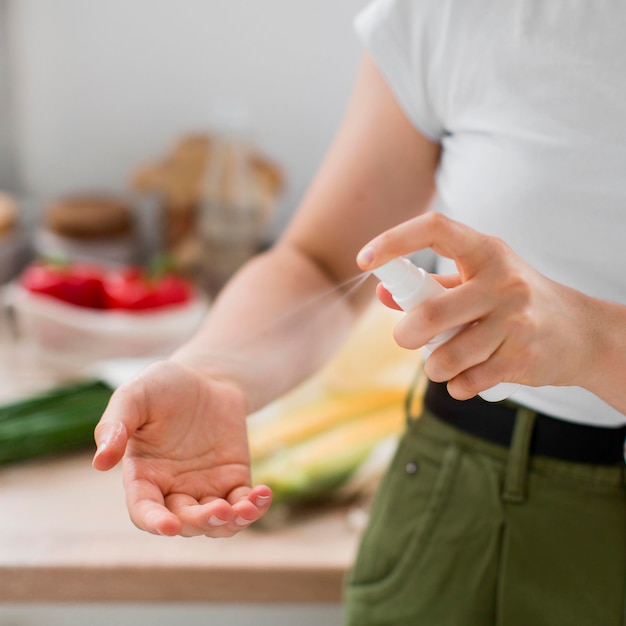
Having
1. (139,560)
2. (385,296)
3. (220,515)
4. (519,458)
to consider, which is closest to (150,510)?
(220,515)

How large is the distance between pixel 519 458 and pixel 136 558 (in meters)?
0.35

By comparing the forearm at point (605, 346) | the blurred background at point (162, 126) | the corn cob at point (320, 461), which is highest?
the forearm at point (605, 346)

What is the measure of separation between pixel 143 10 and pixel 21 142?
28 cm

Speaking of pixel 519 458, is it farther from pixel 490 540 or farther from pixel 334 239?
pixel 334 239

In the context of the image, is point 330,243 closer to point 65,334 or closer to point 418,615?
point 418,615

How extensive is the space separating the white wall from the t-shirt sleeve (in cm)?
78

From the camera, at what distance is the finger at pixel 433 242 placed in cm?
31

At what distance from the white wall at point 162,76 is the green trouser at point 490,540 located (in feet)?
2.74

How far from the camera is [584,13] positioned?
47 centimetres

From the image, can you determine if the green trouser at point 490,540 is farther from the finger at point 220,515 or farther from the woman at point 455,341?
the finger at point 220,515

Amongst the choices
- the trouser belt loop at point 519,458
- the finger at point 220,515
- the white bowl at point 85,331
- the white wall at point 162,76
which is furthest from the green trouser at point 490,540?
the white wall at point 162,76

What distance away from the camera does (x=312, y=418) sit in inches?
Result: 33.7

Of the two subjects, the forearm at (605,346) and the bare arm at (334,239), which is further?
the bare arm at (334,239)

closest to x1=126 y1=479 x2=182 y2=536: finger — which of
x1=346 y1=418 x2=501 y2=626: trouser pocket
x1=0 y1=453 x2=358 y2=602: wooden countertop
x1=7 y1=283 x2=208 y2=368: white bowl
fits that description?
x1=346 y1=418 x2=501 y2=626: trouser pocket
